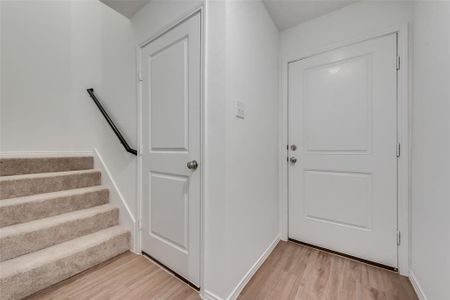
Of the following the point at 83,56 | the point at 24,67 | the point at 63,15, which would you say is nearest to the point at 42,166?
the point at 24,67

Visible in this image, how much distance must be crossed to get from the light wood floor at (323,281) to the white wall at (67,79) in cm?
131

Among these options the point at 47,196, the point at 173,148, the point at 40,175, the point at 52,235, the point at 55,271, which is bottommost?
the point at 55,271

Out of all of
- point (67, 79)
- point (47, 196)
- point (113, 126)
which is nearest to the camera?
point (47, 196)

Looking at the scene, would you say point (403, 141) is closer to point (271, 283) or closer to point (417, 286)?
point (417, 286)

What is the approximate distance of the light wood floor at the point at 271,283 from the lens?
1.24 m

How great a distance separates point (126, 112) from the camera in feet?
6.09

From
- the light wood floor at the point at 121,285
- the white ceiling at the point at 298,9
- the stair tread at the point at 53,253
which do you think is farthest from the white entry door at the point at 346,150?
the stair tread at the point at 53,253

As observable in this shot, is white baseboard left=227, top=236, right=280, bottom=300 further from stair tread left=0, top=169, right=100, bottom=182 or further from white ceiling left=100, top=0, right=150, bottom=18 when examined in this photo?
white ceiling left=100, top=0, right=150, bottom=18

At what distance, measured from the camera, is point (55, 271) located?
1.29 metres

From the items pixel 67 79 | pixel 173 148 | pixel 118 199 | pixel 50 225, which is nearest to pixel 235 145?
pixel 173 148

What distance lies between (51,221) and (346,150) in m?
2.50

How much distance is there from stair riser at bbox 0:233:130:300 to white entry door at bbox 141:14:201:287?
27 centimetres

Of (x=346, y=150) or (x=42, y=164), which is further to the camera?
(x=42, y=164)

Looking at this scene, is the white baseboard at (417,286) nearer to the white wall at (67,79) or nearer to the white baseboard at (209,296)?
the white baseboard at (209,296)
